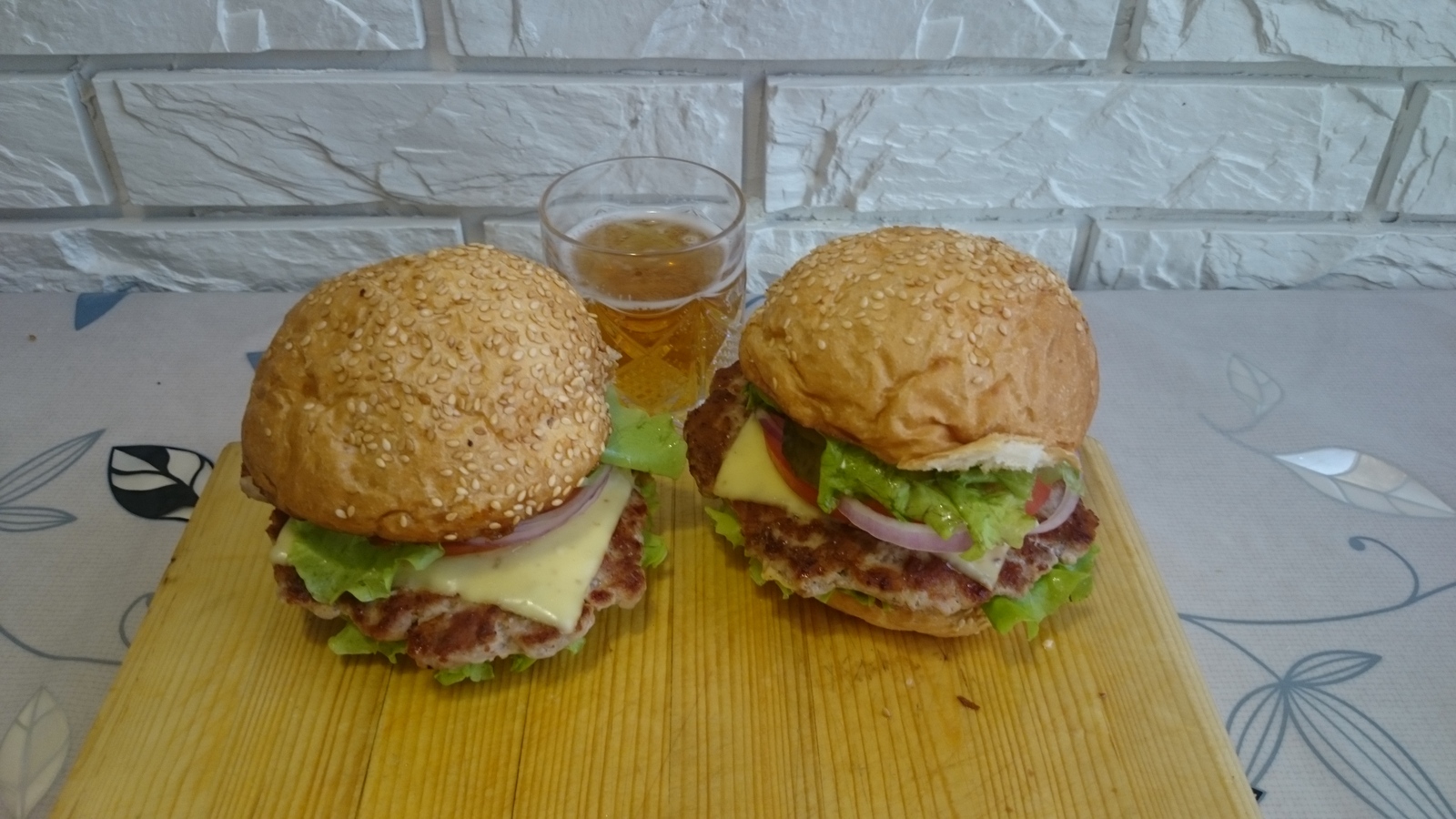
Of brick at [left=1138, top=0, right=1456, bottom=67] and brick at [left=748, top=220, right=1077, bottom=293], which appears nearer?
brick at [left=1138, top=0, right=1456, bottom=67]

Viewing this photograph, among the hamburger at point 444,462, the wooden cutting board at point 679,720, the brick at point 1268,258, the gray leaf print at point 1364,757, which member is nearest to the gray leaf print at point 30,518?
the wooden cutting board at point 679,720

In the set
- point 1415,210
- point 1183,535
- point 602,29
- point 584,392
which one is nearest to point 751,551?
point 584,392

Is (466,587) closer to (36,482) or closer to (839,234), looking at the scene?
(36,482)

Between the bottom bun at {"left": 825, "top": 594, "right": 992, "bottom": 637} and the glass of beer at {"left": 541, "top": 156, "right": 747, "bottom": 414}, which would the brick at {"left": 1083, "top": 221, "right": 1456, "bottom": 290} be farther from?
the bottom bun at {"left": 825, "top": 594, "right": 992, "bottom": 637}

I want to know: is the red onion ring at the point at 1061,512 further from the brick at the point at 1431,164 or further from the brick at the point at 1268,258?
the brick at the point at 1431,164

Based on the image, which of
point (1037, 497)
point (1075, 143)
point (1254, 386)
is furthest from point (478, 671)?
point (1254, 386)

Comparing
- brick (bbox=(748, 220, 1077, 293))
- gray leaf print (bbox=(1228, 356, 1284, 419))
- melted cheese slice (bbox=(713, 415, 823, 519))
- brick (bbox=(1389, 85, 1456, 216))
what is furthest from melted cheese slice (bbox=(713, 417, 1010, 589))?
brick (bbox=(1389, 85, 1456, 216))

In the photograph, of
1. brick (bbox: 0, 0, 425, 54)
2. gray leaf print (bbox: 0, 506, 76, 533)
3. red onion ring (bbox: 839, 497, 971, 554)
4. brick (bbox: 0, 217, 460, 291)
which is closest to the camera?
red onion ring (bbox: 839, 497, 971, 554)

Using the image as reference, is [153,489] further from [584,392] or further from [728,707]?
[728,707]
